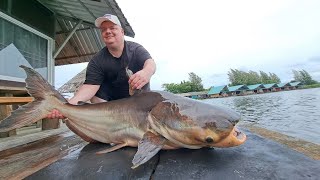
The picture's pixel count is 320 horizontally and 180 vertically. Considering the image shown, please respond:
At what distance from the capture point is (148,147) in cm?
164

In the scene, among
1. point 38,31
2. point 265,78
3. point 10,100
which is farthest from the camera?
point 265,78

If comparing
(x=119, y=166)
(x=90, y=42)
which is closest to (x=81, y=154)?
(x=119, y=166)

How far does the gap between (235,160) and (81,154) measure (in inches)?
46.4

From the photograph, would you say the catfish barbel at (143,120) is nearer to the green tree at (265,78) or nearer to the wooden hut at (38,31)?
the wooden hut at (38,31)

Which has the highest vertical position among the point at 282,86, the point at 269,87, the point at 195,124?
the point at 282,86

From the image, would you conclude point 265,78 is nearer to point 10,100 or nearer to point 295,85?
point 295,85

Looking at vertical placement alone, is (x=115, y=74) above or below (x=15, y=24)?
below

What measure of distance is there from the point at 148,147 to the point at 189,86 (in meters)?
89.1

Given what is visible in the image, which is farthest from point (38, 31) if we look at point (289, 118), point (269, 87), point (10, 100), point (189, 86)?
point (269, 87)

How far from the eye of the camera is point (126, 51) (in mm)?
3100

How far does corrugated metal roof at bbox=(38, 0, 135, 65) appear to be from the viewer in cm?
595

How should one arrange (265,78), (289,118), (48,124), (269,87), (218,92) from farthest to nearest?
(265,78)
(269,87)
(218,92)
(289,118)
(48,124)

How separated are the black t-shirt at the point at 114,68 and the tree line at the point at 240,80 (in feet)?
271

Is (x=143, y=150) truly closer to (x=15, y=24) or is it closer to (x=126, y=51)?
(x=126, y=51)
